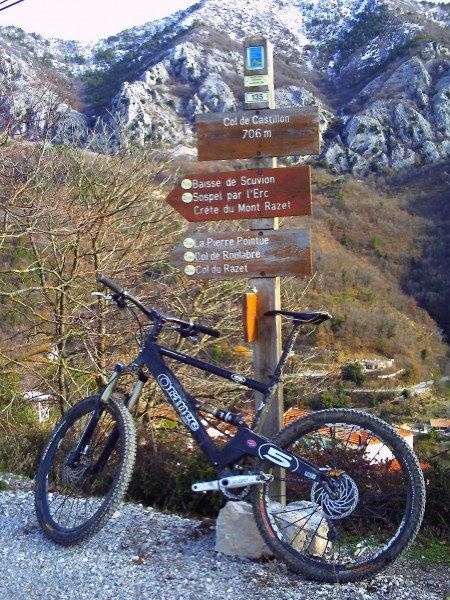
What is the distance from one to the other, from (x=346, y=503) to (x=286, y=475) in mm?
450

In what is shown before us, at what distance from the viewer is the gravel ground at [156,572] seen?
3176mm

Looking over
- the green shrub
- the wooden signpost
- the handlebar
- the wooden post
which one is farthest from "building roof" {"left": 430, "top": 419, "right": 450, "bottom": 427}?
the handlebar

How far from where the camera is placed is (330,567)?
324 centimetres

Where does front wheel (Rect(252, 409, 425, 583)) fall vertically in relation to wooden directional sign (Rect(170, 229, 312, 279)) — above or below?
below

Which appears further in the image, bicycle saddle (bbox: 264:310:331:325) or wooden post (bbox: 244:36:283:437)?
wooden post (bbox: 244:36:283:437)

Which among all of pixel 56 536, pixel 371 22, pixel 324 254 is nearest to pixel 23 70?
pixel 56 536

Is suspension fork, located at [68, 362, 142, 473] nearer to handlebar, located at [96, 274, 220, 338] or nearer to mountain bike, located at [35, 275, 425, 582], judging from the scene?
mountain bike, located at [35, 275, 425, 582]

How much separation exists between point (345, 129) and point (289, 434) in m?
50.8

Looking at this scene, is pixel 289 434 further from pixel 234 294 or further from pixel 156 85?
pixel 156 85

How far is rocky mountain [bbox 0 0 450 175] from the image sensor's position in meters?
41.9

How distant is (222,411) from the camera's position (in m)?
3.67

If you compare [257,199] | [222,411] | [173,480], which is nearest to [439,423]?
[173,480]

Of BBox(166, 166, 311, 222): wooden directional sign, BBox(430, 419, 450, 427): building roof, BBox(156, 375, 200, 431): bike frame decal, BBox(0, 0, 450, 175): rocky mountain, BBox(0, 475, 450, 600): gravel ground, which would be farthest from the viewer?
BBox(0, 0, 450, 175): rocky mountain

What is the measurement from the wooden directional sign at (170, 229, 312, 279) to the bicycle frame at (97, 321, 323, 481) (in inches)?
17.4
